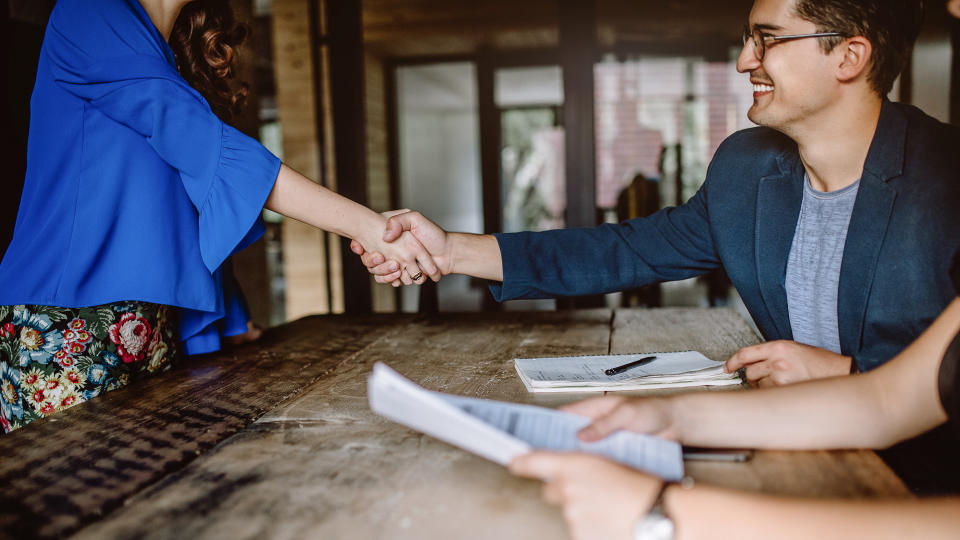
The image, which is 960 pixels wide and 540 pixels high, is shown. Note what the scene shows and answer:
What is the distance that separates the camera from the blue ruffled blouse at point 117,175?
1.26m

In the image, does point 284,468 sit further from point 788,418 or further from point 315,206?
point 315,206

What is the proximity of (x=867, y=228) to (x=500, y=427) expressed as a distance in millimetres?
916

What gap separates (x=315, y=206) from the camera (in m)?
1.57

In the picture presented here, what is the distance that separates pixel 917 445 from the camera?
1.24 metres

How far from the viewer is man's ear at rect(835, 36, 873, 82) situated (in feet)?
4.63

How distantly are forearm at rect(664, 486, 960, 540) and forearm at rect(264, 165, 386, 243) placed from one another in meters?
1.09

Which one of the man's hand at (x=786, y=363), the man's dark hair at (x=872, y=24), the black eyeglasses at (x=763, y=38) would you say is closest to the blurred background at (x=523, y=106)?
the black eyeglasses at (x=763, y=38)

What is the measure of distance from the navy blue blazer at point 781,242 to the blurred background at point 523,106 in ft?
4.45

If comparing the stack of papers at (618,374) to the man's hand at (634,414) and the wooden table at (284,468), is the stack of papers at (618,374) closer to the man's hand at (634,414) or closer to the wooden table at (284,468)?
the wooden table at (284,468)

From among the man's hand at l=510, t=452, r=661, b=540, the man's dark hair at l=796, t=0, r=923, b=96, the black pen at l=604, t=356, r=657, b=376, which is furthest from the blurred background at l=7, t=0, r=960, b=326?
the man's hand at l=510, t=452, r=661, b=540

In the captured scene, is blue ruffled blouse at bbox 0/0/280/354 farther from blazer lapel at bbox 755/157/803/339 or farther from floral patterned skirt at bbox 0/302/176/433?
blazer lapel at bbox 755/157/803/339

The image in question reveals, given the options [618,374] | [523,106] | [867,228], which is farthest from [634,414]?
[523,106]

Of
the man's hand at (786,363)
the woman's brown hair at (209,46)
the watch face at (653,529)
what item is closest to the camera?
the watch face at (653,529)

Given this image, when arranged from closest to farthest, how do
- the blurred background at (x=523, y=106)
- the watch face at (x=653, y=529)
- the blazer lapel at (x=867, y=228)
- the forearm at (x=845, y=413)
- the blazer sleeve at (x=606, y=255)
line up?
the watch face at (x=653, y=529), the forearm at (x=845, y=413), the blazer lapel at (x=867, y=228), the blazer sleeve at (x=606, y=255), the blurred background at (x=523, y=106)
